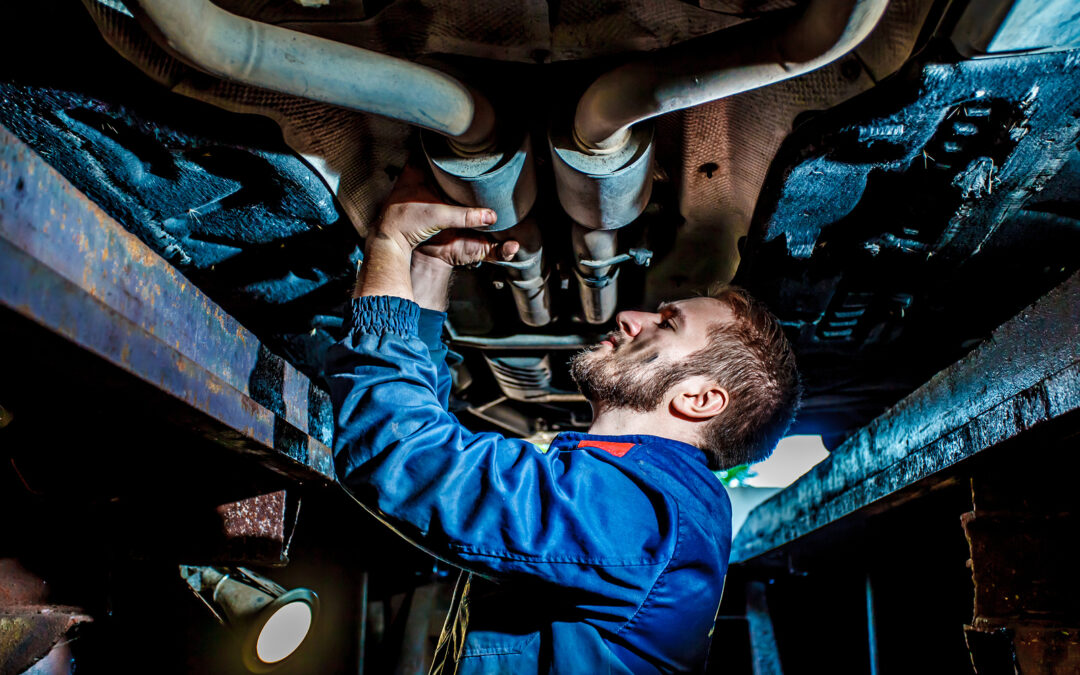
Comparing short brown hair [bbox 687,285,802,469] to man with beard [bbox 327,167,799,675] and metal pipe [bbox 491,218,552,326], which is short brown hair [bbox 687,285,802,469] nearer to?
man with beard [bbox 327,167,799,675]

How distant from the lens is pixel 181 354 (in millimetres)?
868

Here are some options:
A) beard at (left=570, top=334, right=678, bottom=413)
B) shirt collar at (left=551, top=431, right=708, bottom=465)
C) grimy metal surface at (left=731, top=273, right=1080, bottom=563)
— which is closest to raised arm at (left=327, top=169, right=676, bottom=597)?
shirt collar at (left=551, top=431, right=708, bottom=465)

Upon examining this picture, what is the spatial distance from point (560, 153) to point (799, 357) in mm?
1346

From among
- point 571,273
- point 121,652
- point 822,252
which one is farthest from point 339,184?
point 121,652

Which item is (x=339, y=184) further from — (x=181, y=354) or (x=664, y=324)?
(x=664, y=324)

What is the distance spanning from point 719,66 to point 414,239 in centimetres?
57

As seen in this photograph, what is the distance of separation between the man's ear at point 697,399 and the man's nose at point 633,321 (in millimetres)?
155

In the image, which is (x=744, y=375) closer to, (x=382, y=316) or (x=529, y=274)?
(x=529, y=274)

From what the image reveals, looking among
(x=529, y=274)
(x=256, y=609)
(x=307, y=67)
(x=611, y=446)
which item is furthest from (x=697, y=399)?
(x=256, y=609)

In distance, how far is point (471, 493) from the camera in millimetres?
961

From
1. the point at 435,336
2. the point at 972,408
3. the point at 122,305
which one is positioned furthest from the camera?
the point at 435,336

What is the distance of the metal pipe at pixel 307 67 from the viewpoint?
0.76 m

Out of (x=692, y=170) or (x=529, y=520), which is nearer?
(x=529, y=520)

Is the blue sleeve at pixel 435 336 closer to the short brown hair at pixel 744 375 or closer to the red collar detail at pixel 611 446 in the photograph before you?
the red collar detail at pixel 611 446
